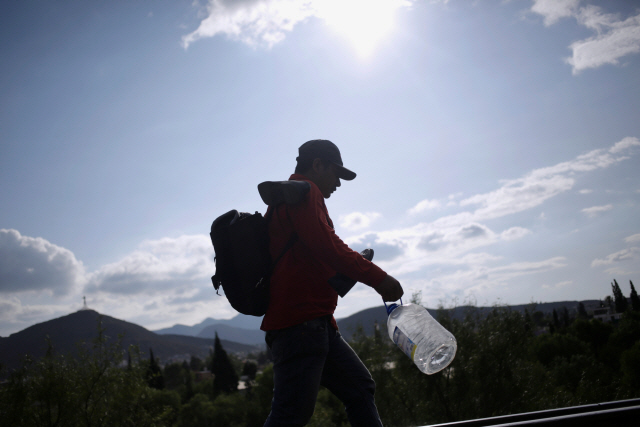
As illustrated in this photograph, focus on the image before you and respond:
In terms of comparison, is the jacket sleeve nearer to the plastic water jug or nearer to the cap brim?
the cap brim

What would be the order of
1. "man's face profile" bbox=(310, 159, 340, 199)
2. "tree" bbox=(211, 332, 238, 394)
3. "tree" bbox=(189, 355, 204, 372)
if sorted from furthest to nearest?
"tree" bbox=(189, 355, 204, 372) → "tree" bbox=(211, 332, 238, 394) → "man's face profile" bbox=(310, 159, 340, 199)

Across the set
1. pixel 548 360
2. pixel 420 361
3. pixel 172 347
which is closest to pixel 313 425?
pixel 420 361

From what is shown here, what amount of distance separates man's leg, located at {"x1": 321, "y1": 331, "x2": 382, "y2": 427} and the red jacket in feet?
0.81

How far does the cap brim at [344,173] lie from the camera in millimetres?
2490

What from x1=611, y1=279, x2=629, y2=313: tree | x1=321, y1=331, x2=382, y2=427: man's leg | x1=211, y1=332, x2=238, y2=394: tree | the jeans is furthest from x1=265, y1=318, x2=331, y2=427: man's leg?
x1=611, y1=279, x2=629, y2=313: tree

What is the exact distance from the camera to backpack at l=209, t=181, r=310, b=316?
2098 mm

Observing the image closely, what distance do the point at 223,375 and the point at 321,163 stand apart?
79.4 m

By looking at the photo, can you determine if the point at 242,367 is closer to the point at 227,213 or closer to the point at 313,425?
the point at 313,425

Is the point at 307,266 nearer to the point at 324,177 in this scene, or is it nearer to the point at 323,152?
the point at 324,177

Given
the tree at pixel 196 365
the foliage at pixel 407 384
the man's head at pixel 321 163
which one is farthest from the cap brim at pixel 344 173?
the tree at pixel 196 365

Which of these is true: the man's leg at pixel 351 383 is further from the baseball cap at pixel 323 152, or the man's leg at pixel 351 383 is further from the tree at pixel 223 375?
the tree at pixel 223 375

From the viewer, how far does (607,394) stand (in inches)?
Answer: 919

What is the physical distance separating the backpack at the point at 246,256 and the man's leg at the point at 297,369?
0.71 feet

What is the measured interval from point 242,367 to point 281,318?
111497mm
